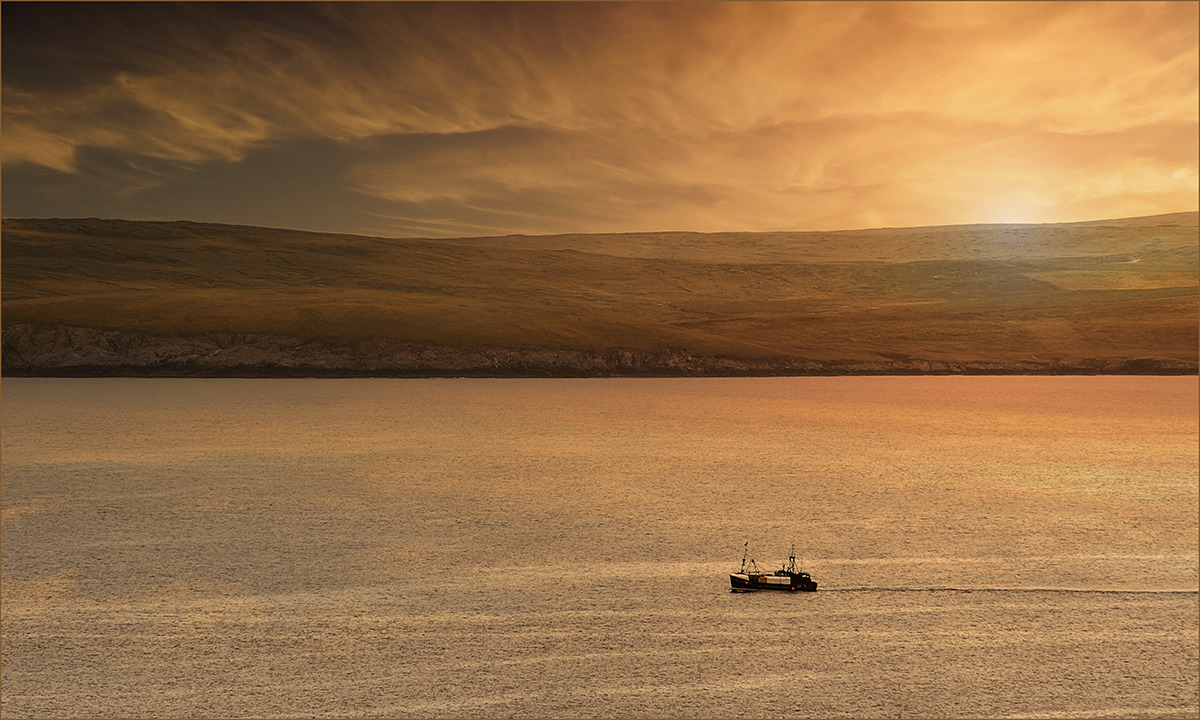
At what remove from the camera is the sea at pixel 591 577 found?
18.5 feet

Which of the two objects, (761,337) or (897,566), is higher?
(761,337)

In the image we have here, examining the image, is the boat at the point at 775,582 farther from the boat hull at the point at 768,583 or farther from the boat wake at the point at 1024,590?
the boat wake at the point at 1024,590

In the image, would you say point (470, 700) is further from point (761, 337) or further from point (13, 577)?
point (761, 337)

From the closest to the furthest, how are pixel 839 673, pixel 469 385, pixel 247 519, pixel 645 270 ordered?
pixel 839 673 → pixel 247 519 → pixel 469 385 → pixel 645 270

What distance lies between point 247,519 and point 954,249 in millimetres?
162654

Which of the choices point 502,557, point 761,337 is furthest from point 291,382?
point 761,337

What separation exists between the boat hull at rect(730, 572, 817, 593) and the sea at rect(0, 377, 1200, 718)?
10 cm

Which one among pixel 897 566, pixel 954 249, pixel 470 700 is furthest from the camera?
pixel 954 249

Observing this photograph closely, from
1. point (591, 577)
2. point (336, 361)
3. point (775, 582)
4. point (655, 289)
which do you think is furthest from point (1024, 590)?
point (655, 289)

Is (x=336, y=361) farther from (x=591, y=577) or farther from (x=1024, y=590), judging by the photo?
(x=1024, y=590)

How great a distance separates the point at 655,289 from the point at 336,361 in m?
78.1

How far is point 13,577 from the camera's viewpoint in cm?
811

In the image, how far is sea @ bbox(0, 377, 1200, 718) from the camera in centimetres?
565

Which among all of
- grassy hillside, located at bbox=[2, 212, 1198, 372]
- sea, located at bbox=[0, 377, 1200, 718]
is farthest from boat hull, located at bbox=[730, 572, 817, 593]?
grassy hillside, located at bbox=[2, 212, 1198, 372]
